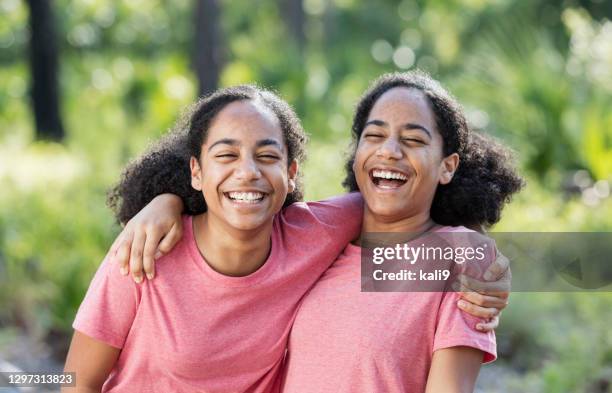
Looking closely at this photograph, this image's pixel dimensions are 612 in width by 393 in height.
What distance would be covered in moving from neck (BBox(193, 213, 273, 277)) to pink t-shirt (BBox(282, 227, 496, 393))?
0.79ft

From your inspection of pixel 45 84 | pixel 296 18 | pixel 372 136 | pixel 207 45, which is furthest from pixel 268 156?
pixel 296 18

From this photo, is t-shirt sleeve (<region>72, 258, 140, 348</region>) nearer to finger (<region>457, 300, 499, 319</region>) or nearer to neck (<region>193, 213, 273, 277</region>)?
Answer: neck (<region>193, 213, 273, 277</region>)

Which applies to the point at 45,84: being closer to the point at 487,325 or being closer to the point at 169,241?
the point at 169,241

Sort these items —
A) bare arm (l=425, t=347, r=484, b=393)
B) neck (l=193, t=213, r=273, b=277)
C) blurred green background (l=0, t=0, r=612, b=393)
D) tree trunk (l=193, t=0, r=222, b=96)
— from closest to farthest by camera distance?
bare arm (l=425, t=347, r=484, b=393) < neck (l=193, t=213, r=273, b=277) < blurred green background (l=0, t=0, r=612, b=393) < tree trunk (l=193, t=0, r=222, b=96)

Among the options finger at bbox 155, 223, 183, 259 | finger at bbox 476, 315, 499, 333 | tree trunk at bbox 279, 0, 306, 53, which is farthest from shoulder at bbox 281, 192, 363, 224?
tree trunk at bbox 279, 0, 306, 53

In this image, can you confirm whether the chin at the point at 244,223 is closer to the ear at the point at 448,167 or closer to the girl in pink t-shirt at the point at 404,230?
the girl in pink t-shirt at the point at 404,230

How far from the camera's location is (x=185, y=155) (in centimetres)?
342

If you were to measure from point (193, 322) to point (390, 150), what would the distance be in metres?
0.82

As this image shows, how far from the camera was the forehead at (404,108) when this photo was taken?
10.7ft

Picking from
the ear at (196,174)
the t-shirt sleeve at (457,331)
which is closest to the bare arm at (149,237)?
the ear at (196,174)

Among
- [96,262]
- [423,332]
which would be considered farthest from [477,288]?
[96,262]

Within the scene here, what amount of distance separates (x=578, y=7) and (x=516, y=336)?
12365mm

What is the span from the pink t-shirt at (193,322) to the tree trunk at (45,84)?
33.7 feet

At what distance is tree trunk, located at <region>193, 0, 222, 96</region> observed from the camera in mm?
11648
